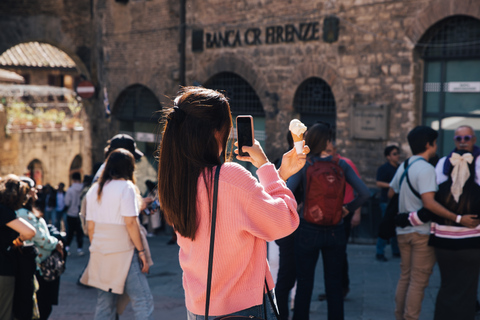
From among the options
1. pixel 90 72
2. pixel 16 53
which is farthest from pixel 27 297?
pixel 16 53

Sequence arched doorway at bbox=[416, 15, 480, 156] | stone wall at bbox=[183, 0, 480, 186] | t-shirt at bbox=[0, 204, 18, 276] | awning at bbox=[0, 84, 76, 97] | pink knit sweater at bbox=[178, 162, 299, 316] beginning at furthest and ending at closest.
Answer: awning at bbox=[0, 84, 76, 97] < stone wall at bbox=[183, 0, 480, 186] < arched doorway at bbox=[416, 15, 480, 156] < t-shirt at bbox=[0, 204, 18, 276] < pink knit sweater at bbox=[178, 162, 299, 316]

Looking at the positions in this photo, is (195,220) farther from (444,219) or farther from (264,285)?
(444,219)

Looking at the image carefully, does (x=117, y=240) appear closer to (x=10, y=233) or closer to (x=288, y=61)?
(x=10, y=233)

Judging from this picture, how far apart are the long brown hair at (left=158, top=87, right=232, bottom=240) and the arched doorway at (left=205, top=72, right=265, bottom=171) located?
10.0m

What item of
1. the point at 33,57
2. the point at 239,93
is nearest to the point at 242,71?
the point at 239,93

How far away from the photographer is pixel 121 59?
15805mm

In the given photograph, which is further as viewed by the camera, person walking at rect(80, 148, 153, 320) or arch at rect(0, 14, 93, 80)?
arch at rect(0, 14, 93, 80)

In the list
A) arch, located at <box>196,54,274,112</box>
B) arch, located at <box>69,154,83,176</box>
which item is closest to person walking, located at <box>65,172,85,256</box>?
arch, located at <box>196,54,274,112</box>

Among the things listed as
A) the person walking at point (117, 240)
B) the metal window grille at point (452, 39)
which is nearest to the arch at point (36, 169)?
the metal window grille at point (452, 39)

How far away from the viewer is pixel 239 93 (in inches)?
512

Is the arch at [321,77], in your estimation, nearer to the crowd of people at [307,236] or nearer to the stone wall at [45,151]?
the crowd of people at [307,236]

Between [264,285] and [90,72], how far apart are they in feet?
56.4

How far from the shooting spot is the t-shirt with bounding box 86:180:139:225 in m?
4.71

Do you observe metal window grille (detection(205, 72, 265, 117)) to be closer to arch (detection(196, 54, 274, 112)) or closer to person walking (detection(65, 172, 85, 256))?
arch (detection(196, 54, 274, 112))
